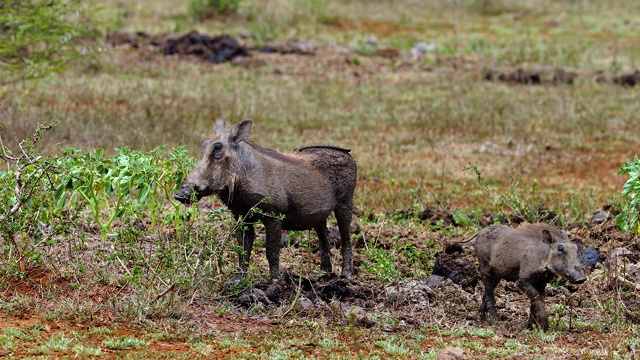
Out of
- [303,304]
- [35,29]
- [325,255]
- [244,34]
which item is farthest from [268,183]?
[244,34]

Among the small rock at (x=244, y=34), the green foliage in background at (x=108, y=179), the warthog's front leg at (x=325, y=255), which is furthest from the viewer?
the small rock at (x=244, y=34)

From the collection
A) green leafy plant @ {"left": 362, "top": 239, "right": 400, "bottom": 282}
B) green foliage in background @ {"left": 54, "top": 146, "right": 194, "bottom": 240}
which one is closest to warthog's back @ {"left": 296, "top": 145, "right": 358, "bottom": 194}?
green leafy plant @ {"left": 362, "top": 239, "right": 400, "bottom": 282}

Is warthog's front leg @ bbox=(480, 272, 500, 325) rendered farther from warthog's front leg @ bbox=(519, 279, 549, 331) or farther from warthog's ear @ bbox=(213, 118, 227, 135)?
warthog's ear @ bbox=(213, 118, 227, 135)

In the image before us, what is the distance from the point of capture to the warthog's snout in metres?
7.16

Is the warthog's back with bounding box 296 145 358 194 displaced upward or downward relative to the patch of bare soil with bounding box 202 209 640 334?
upward

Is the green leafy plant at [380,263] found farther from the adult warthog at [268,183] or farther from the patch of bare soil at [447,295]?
the adult warthog at [268,183]

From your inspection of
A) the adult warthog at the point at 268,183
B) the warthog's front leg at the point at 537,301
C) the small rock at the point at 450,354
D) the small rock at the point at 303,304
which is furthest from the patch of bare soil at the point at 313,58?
the small rock at the point at 450,354

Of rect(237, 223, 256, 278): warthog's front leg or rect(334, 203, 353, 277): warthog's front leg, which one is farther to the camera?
rect(334, 203, 353, 277): warthog's front leg

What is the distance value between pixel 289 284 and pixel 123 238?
1394mm

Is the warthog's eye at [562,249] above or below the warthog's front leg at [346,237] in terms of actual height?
above

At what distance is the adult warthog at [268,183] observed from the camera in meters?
7.42

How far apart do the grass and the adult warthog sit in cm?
39

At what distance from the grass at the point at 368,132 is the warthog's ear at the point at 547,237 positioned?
0.69 m

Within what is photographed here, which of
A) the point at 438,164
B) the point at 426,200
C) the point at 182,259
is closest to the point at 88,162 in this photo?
the point at 182,259
